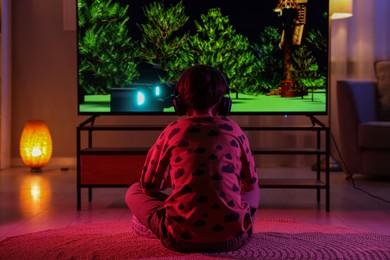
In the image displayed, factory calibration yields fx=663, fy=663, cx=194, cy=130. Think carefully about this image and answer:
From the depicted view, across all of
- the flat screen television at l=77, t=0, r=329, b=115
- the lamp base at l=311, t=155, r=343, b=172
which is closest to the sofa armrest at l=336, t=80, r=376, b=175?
the lamp base at l=311, t=155, r=343, b=172

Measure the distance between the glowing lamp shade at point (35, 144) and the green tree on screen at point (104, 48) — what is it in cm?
170

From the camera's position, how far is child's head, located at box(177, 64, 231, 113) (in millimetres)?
2283

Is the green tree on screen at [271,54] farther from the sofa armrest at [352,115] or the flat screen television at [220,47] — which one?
the sofa armrest at [352,115]

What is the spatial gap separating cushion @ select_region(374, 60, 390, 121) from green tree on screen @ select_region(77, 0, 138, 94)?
2.21 metres

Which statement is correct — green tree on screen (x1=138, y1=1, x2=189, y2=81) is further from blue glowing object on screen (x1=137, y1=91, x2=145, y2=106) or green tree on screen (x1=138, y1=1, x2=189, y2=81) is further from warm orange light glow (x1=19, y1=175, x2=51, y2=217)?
warm orange light glow (x1=19, y1=175, x2=51, y2=217)

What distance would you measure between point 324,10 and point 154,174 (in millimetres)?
1952

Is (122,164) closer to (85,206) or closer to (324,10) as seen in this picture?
(85,206)

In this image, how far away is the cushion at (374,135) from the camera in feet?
15.5

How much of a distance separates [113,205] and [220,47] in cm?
109

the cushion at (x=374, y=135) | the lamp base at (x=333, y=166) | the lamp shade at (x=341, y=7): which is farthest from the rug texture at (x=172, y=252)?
the lamp shade at (x=341, y=7)

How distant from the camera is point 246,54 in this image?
12.7 feet

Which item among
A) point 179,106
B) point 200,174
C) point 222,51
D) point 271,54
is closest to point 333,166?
point 271,54

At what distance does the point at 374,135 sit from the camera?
15.6 feet

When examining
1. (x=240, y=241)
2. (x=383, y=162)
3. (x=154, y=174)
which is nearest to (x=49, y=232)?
(x=154, y=174)
